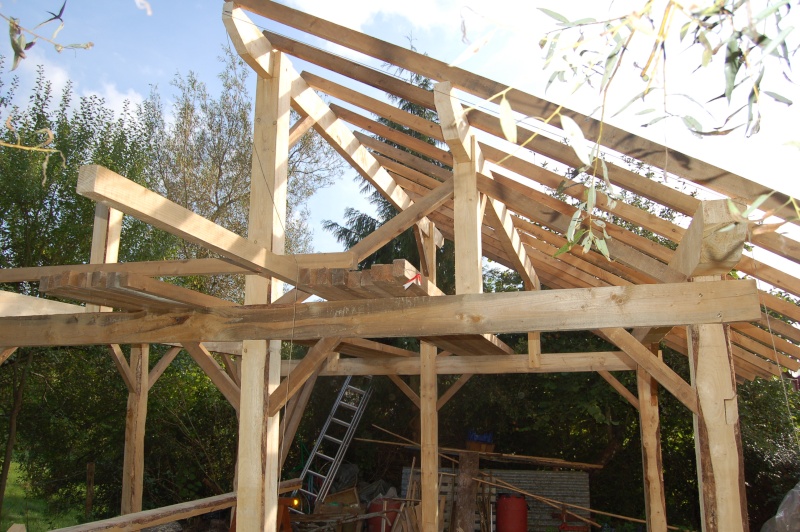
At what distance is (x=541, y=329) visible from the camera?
3211 millimetres

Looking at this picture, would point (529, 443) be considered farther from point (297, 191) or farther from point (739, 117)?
point (739, 117)

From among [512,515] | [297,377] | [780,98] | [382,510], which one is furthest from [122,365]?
[780,98]

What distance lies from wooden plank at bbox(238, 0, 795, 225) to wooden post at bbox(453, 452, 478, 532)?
6.96 metres

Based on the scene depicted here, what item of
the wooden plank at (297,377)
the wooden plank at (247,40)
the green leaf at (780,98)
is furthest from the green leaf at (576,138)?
the wooden plank at (247,40)

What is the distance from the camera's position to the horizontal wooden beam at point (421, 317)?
2.99 m

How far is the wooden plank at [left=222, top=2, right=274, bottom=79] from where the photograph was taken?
12.4 feet

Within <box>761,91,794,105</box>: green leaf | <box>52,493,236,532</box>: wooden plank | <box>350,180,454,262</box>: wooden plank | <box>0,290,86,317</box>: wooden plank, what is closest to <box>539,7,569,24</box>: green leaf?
<box>761,91,794,105</box>: green leaf

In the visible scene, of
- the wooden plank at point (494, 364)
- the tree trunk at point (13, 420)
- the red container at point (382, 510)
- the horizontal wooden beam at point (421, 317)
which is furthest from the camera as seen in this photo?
the red container at point (382, 510)

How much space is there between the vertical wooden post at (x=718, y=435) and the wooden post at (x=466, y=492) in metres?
6.34

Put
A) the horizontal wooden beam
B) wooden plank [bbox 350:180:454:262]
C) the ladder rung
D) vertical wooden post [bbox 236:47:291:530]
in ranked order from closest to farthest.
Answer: the horizontal wooden beam
vertical wooden post [bbox 236:47:291:530]
wooden plank [bbox 350:180:454:262]
the ladder rung

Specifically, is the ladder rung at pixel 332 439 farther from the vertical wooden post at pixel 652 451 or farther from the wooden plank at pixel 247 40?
the wooden plank at pixel 247 40

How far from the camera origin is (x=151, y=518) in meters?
5.23

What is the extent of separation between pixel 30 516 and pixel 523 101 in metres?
11.2

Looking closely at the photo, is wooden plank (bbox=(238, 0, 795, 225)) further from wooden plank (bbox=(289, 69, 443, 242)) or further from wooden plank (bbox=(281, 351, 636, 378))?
wooden plank (bbox=(281, 351, 636, 378))
